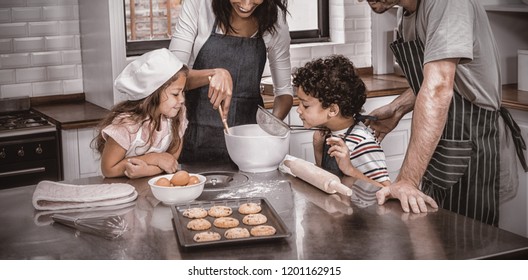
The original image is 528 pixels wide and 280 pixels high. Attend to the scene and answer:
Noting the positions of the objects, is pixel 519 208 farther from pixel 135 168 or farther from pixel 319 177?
pixel 135 168

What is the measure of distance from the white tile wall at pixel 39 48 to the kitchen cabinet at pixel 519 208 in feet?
8.03

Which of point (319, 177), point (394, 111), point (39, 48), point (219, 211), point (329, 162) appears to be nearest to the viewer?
point (219, 211)

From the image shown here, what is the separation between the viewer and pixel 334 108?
280 centimetres

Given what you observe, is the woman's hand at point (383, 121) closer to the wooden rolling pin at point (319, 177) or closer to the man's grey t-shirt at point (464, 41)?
the man's grey t-shirt at point (464, 41)

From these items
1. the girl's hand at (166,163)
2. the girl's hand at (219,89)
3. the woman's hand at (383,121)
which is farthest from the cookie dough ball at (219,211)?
the woman's hand at (383,121)

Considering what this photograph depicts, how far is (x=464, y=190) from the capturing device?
274 cm

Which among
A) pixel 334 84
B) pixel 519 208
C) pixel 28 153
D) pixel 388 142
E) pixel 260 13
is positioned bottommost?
pixel 519 208

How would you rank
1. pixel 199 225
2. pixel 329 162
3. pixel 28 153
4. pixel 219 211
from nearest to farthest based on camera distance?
pixel 199 225, pixel 219 211, pixel 329 162, pixel 28 153

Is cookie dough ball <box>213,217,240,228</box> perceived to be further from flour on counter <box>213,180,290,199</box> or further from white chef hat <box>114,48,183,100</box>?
white chef hat <box>114,48,183,100</box>

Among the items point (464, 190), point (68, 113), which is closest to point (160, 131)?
point (464, 190)

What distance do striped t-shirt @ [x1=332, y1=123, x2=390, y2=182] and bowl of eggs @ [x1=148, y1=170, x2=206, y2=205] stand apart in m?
0.66

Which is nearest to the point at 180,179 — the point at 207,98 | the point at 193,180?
the point at 193,180

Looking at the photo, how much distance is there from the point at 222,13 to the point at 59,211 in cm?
120

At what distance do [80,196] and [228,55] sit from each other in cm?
115
